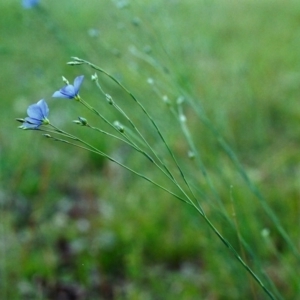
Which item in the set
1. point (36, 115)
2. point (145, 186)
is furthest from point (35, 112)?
point (145, 186)

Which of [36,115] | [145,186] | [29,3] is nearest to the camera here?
[36,115]

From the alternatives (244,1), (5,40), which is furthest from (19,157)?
(244,1)

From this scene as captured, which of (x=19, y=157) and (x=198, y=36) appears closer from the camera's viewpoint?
(x=19, y=157)

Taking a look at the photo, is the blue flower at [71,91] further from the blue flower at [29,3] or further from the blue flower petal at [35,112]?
the blue flower at [29,3]

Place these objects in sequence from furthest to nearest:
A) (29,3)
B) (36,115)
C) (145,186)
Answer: (145,186), (29,3), (36,115)

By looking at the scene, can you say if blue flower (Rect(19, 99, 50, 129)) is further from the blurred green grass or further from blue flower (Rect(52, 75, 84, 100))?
the blurred green grass

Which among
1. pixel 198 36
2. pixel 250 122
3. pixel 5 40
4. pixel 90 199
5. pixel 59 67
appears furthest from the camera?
pixel 198 36

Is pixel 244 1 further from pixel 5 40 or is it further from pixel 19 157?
pixel 19 157

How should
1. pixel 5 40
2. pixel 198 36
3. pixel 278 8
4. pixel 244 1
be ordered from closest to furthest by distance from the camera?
pixel 5 40 < pixel 198 36 < pixel 278 8 < pixel 244 1

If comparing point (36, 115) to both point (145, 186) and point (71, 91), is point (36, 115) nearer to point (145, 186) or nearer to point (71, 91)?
point (71, 91)

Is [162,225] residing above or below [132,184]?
below
